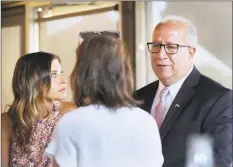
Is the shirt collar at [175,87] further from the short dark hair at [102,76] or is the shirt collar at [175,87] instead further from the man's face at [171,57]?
the short dark hair at [102,76]

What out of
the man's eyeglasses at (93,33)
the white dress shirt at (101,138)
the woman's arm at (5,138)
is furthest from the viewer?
the woman's arm at (5,138)

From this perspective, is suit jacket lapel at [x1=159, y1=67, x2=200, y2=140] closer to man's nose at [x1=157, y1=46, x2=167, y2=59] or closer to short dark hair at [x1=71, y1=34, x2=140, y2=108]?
man's nose at [x1=157, y1=46, x2=167, y2=59]

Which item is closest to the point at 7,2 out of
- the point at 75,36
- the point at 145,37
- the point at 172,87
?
the point at 75,36

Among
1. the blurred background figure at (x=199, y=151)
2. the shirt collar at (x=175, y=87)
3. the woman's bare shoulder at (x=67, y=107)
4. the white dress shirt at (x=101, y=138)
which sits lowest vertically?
the blurred background figure at (x=199, y=151)

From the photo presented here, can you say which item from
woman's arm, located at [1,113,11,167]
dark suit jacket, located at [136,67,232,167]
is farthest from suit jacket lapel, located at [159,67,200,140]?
woman's arm, located at [1,113,11,167]

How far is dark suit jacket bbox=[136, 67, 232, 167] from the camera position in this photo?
808 mm

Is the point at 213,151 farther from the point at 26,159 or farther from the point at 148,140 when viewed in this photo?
the point at 26,159

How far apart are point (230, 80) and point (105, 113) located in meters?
0.39

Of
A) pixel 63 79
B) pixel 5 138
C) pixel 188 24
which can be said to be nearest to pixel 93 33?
pixel 63 79

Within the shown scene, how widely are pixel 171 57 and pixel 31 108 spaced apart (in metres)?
0.36

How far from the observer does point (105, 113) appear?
2.12 feet

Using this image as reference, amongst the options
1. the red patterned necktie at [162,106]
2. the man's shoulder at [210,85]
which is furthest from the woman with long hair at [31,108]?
the man's shoulder at [210,85]

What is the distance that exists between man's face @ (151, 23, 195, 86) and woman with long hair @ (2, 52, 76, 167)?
238mm

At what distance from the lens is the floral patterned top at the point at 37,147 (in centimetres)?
82
